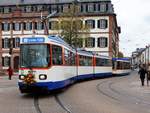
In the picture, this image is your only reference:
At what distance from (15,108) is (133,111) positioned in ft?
15.5

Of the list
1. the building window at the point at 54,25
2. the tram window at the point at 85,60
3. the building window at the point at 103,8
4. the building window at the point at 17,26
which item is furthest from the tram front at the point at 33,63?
the building window at the point at 17,26

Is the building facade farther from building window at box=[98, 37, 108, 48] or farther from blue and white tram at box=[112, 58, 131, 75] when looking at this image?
blue and white tram at box=[112, 58, 131, 75]

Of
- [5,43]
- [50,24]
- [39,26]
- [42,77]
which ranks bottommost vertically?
[42,77]

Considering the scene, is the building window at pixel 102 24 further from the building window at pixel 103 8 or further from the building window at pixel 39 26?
the building window at pixel 39 26

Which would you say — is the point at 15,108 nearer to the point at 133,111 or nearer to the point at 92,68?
the point at 133,111

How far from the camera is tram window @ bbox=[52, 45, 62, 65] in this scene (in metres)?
22.5

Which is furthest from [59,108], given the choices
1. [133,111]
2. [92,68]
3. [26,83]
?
[92,68]

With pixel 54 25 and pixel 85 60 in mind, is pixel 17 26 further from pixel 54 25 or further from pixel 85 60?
pixel 85 60

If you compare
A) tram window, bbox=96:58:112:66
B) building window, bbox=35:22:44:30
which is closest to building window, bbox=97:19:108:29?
building window, bbox=35:22:44:30

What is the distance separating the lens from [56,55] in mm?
23094

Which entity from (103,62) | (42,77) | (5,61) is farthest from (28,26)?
(42,77)

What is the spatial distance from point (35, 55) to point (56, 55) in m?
1.74

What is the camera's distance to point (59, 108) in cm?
1734

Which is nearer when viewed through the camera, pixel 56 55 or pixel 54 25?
pixel 56 55
